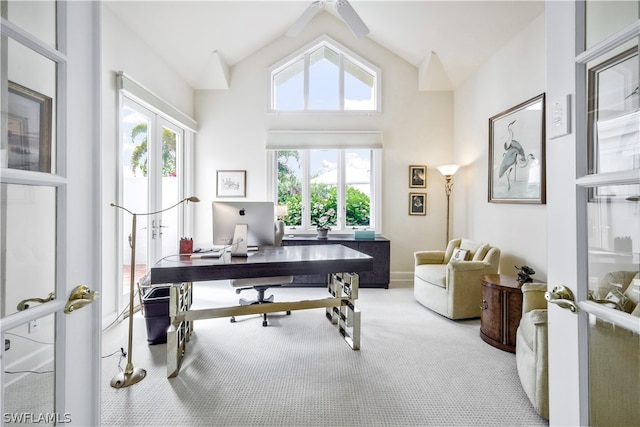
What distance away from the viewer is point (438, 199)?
16.5 feet

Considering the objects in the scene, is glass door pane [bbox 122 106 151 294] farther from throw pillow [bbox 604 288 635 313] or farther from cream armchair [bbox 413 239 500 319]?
throw pillow [bbox 604 288 635 313]

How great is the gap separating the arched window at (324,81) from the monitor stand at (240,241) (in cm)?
305

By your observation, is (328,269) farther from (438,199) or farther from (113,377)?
(438,199)

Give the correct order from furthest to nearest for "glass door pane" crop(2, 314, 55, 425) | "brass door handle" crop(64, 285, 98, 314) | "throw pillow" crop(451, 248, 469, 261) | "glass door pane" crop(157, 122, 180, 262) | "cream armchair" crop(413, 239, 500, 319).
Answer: "glass door pane" crop(157, 122, 180, 262) → "throw pillow" crop(451, 248, 469, 261) → "cream armchair" crop(413, 239, 500, 319) → "brass door handle" crop(64, 285, 98, 314) → "glass door pane" crop(2, 314, 55, 425)

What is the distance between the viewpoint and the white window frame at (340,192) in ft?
16.6

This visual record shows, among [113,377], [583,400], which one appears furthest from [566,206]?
[113,377]

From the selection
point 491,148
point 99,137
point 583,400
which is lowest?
point 583,400

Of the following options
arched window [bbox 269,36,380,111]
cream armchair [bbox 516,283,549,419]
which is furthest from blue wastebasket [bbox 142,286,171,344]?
arched window [bbox 269,36,380,111]

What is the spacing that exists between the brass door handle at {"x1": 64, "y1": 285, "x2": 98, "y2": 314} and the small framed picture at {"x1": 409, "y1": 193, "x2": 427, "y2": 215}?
4.73 m

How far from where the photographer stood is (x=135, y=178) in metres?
3.55

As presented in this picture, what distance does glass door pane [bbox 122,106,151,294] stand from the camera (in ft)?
11.0

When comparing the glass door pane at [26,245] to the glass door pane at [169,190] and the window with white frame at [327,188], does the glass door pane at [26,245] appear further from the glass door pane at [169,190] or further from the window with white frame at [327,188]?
the window with white frame at [327,188]

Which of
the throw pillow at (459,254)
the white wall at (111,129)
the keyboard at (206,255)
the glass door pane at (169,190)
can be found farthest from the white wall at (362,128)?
the keyboard at (206,255)

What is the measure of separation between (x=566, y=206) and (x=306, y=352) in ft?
7.34
